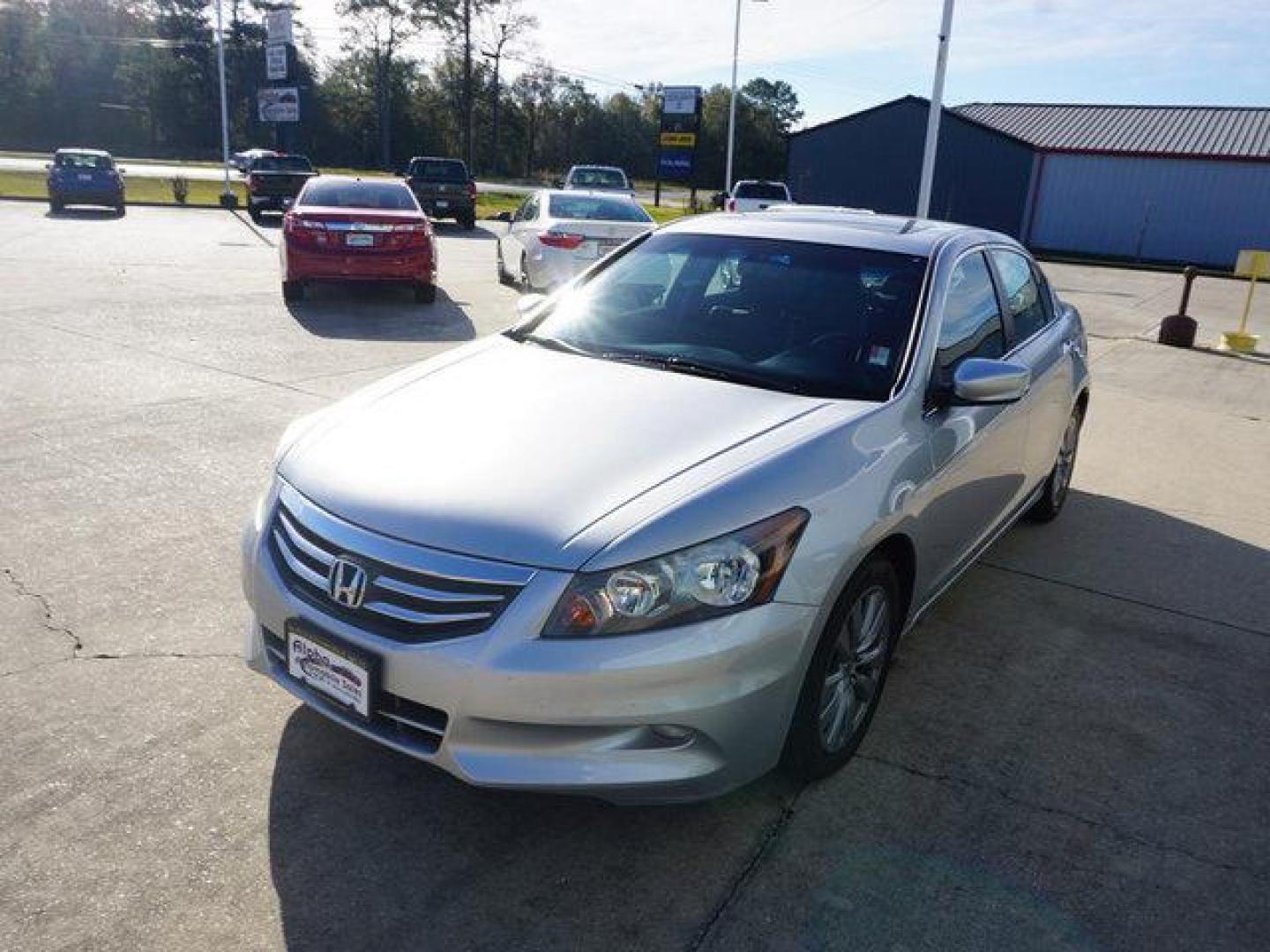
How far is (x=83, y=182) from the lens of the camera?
24.1 m

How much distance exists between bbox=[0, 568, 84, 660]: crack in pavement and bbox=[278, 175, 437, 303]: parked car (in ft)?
27.2

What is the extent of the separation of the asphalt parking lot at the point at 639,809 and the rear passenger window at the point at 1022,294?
121 cm

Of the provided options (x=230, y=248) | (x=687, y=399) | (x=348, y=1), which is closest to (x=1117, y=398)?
(x=687, y=399)

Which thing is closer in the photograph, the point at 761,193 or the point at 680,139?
the point at 761,193

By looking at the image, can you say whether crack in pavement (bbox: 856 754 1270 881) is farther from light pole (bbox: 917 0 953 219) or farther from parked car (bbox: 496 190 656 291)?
light pole (bbox: 917 0 953 219)

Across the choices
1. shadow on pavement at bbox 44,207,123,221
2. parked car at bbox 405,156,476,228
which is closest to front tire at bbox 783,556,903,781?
shadow on pavement at bbox 44,207,123,221

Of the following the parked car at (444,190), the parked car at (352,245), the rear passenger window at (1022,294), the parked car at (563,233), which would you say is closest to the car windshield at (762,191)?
the parked car at (444,190)

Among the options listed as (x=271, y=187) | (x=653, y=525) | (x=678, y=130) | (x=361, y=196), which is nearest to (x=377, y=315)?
(x=361, y=196)

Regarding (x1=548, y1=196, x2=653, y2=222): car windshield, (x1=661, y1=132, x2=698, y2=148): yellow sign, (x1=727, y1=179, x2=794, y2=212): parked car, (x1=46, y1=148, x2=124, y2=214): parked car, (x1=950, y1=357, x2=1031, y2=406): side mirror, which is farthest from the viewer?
(x1=661, y1=132, x2=698, y2=148): yellow sign

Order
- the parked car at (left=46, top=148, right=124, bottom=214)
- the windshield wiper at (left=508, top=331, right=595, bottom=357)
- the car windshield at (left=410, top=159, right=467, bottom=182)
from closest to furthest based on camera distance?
the windshield wiper at (left=508, top=331, right=595, bottom=357), the parked car at (left=46, top=148, right=124, bottom=214), the car windshield at (left=410, top=159, right=467, bottom=182)

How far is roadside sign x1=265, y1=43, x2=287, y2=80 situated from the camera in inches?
1515

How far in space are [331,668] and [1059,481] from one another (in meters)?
4.50

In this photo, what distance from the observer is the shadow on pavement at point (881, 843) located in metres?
2.52

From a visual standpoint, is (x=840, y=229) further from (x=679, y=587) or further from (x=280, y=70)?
(x=280, y=70)
